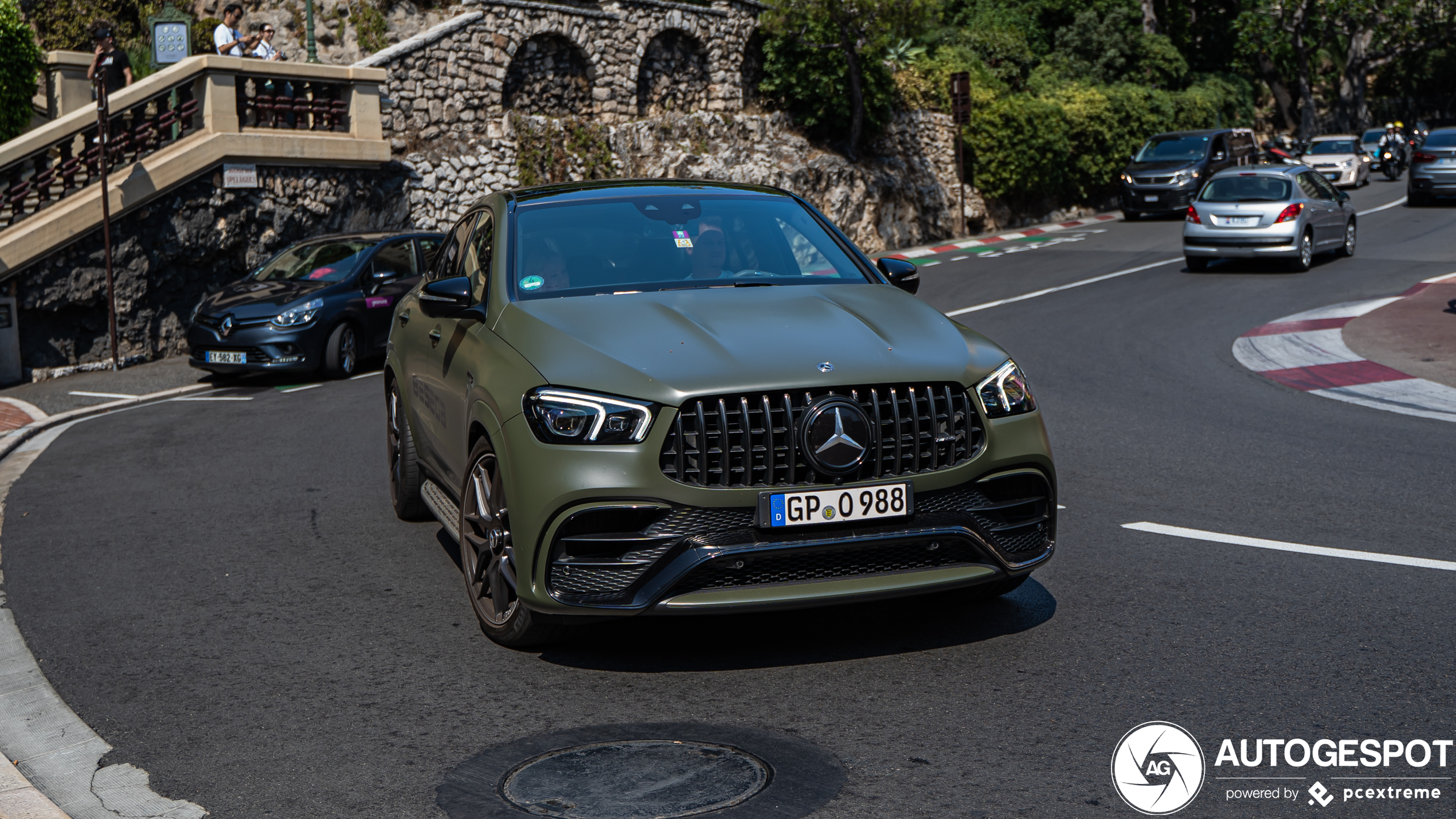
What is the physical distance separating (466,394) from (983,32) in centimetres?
3727

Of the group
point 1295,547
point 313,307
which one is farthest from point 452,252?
point 313,307

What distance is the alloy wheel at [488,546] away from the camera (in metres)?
5.12

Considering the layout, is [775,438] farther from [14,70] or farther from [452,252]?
[14,70]

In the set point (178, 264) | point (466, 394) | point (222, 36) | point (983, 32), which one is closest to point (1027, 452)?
point (466, 394)

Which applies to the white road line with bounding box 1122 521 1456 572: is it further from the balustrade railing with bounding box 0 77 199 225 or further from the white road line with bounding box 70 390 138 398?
the balustrade railing with bounding box 0 77 199 225

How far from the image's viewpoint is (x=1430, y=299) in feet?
56.6

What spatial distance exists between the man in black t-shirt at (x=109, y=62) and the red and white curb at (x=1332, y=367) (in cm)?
1505

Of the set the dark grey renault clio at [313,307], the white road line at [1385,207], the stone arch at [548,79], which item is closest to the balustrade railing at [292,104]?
the dark grey renault clio at [313,307]

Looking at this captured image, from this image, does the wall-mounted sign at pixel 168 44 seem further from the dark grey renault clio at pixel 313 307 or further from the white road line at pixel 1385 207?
the white road line at pixel 1385 207

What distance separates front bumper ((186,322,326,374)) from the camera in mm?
14992

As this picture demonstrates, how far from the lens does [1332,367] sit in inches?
506

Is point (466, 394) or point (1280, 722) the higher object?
point (466, 394)

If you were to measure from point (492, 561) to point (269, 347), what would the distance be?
10.6 meters

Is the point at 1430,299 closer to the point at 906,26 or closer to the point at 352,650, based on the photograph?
the point at 906,26
